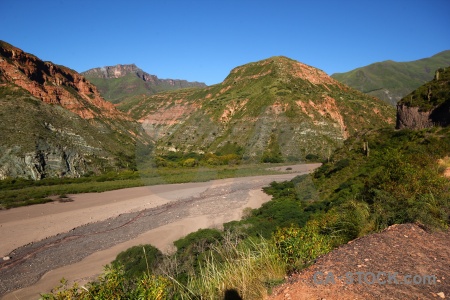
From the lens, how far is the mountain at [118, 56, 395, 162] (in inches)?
3066

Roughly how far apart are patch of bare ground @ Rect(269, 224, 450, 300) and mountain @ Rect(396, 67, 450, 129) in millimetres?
19847

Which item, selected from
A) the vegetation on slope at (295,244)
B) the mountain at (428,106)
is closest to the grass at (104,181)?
the mountain at (428,106)

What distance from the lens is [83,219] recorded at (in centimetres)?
3153

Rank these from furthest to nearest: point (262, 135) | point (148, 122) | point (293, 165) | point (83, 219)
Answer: point (148, 122)
point (262, 135)
point (293, 165)
point (83, 219)

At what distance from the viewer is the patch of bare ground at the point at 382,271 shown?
14.2 feet

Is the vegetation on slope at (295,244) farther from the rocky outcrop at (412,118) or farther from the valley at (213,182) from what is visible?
the rocky outcrop at (412,118)

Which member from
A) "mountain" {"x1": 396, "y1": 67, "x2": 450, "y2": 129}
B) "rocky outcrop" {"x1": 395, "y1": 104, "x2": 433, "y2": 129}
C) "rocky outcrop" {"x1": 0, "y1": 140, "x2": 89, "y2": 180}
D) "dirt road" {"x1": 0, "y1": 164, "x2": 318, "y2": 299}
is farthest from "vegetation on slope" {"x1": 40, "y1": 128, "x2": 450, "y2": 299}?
"rocky outcrop" {"x1": 0, "y1": 140, "x2": 89, "y2": 180}

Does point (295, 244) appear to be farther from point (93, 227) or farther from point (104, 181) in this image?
point (104, 181)

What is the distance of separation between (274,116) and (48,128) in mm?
58304

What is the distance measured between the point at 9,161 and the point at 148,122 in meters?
85.0

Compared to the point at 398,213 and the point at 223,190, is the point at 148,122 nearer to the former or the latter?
the point at 223,190

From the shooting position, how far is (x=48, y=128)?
5928 cm

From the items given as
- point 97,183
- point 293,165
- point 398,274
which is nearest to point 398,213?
point 398,274

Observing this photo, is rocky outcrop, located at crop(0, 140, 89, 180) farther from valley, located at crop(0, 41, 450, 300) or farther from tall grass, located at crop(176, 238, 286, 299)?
tall grass, located at crop(176, 238, 286, 299)
